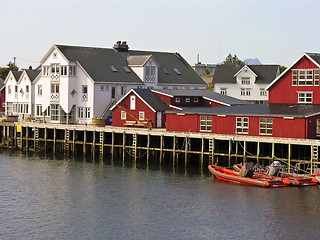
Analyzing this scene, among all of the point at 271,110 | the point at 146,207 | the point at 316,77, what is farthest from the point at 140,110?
the point at 146,207

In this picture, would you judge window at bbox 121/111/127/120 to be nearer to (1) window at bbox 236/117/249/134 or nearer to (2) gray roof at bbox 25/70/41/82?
(1) window at bbox 236/117/249/134

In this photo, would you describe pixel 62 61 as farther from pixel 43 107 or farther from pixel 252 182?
pixel 252 182

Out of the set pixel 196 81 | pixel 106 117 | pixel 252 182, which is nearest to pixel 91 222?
pixel 252 182

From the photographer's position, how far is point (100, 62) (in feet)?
304

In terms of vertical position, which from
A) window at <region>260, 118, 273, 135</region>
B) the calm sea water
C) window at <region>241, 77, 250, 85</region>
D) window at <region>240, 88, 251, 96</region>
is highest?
window at <region>241, 77, 250, 85</region>

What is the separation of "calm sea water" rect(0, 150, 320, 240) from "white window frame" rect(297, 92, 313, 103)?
1413 centimetres

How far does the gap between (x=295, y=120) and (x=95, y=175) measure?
17.2 meters

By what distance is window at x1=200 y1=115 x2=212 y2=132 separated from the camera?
70.1 m

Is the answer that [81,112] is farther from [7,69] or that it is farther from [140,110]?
[7,69]

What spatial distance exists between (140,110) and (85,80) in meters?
11.6

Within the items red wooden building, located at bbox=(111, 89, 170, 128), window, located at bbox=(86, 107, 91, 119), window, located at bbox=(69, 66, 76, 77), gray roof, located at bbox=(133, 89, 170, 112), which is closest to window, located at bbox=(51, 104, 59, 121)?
window, located at bbox=(86, 107, 91, 119)

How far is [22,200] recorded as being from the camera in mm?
53719

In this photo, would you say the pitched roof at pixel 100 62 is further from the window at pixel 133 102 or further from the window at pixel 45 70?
the window at pixel 133 102

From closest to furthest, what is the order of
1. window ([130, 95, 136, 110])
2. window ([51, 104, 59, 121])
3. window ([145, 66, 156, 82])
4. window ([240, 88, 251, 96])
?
window ([130, 95, 136, 110]) → window ([51, 104, 59, 121]) → window ([145, 66, 156, 82]) → window ([240, 88, 251, 96])
